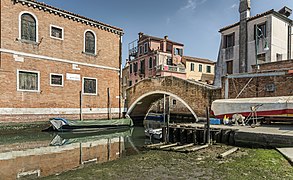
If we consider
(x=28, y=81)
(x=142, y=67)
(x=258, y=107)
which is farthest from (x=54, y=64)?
(x=142, y=67)

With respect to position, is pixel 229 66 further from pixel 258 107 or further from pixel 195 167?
pixel 195 167

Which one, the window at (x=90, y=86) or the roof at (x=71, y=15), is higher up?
the roof at (x=71, y=15)

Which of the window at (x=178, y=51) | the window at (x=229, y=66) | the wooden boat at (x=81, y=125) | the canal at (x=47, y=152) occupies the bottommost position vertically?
the canal at (x=47, y=152)

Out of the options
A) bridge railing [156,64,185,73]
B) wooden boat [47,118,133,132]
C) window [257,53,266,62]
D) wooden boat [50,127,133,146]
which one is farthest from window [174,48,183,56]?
wooden boat [50,127,133,146]

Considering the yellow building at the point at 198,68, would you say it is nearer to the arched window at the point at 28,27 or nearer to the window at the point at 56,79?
the window at the point at 56,79

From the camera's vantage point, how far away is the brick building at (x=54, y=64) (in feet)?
37.8

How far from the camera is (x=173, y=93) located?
14.5 m

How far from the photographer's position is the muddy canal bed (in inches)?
201

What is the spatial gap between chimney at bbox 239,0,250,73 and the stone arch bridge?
481 centimetres

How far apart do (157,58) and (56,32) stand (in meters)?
12.8

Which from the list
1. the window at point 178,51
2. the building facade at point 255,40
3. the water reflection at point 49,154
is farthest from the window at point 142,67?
the water reflection at point 49,154

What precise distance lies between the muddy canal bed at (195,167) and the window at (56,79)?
8.16 meters

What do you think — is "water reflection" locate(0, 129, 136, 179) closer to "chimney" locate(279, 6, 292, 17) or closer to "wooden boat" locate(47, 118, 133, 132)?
"wooden boat" locate(47, 118, 133, 132)

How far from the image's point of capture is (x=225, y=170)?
17.8 feet
